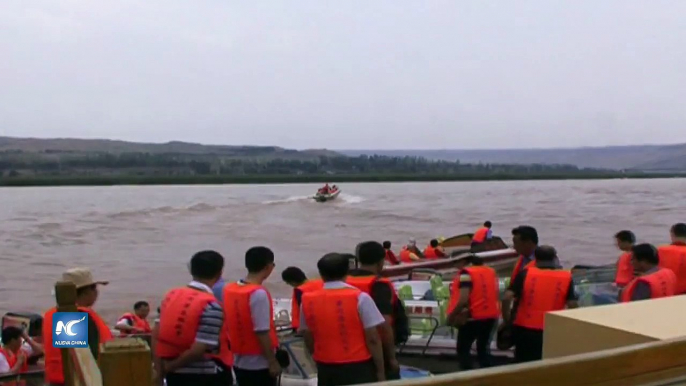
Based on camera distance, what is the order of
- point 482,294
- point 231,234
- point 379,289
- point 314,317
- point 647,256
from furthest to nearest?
1. point 231,234
2. point 482,294
3. point 647,256
4. point 379,289
5. point 314,317

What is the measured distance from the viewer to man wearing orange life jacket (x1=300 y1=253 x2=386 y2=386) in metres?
4.22

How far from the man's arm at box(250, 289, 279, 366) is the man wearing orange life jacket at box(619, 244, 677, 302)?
258 cm

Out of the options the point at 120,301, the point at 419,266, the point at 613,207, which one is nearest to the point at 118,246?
the point at 120,301

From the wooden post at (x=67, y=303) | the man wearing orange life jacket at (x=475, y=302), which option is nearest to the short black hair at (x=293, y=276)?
the man wearing orange life jacket at (x=475, y=302)

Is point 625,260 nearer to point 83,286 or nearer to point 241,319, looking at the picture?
point 241,319

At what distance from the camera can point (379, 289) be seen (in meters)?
4.74

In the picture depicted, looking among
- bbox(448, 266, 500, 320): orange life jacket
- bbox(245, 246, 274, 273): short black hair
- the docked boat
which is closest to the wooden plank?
bbox(245, 246, 274, 273): short black hair

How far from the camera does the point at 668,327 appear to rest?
3400 millimetres

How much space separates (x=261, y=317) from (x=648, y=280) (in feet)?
8.93

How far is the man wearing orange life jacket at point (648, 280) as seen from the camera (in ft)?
17.2

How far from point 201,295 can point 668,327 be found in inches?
91.5

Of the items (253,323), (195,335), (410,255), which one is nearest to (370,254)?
(253,323)

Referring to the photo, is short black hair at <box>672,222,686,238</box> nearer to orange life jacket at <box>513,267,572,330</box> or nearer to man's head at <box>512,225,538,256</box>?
man's head at <box>512,225,538,256</box>

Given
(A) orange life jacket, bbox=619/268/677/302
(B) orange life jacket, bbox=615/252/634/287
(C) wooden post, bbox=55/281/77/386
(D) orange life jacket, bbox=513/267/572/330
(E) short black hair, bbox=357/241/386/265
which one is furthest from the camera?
(B) orange life jacket, bbox=615/252/634/287
